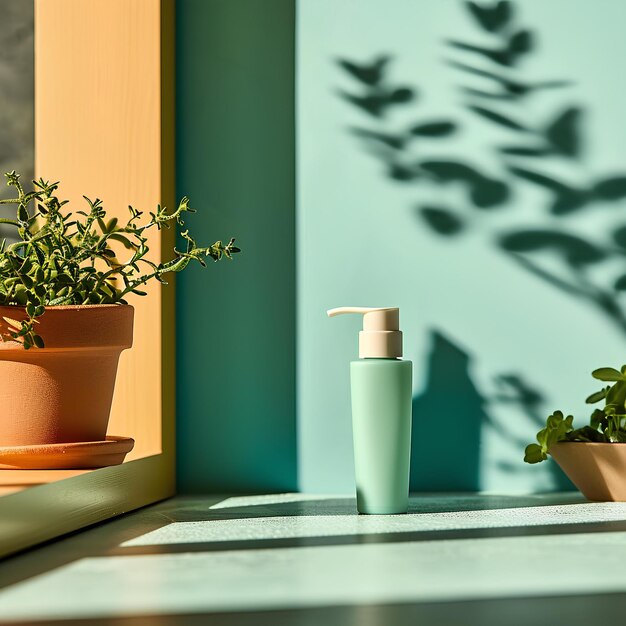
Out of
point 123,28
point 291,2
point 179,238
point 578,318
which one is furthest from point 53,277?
point 578,318

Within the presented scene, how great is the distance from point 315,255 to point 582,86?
38 cm

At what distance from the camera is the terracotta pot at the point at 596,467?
2.88 ft

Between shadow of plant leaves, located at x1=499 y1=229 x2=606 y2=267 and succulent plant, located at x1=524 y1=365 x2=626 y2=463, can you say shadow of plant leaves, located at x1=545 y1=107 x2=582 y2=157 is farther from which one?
succulent plant, located at x1=524 y1=365 x2=626 y2=463

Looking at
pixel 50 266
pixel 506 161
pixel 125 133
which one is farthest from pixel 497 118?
pixel 50 266

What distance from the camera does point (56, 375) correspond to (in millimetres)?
815

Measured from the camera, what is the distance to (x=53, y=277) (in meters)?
0.81

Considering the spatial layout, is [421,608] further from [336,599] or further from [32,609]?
[32,609]

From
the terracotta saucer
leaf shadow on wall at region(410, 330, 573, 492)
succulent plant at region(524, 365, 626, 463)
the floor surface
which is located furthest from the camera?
leaf shadow on wall at region(410, 330, 573, 492)

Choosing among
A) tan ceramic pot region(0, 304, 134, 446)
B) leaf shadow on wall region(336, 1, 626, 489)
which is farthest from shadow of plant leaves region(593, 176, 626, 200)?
tan ceramic pot region(0, 304, 134, 446)

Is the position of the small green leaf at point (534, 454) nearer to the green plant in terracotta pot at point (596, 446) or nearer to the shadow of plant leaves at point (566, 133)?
the green plant in terracotta pot at point (596, 446)

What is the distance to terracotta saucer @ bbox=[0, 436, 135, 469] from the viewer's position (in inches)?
31.2

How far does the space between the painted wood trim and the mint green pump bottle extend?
25 cm

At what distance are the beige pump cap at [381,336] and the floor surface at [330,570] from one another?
0.16m

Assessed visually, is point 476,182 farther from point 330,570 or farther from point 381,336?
point 330,570
